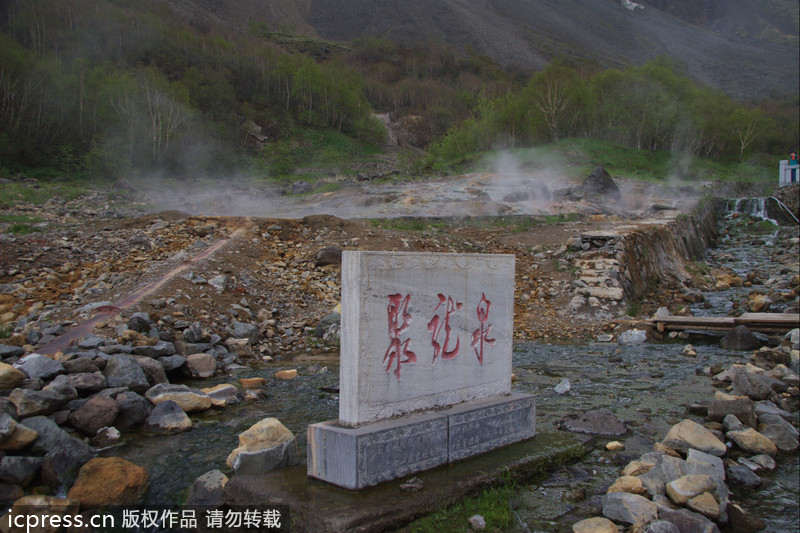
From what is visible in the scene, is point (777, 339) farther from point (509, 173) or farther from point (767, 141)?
point (767, 141)

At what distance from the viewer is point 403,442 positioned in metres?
4.20

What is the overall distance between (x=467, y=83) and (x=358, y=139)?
144 ft

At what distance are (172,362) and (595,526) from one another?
19.8 feet

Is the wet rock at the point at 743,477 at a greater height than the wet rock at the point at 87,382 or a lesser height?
lesser

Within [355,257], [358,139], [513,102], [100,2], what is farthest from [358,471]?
[100,2]

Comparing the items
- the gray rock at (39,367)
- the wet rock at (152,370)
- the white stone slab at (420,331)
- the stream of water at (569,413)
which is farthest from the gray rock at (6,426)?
the white stone slab at (420,331)

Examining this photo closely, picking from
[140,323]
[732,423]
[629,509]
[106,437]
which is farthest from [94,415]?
[732,423]

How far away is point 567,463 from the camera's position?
16.5 ft

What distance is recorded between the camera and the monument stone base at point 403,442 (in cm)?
395

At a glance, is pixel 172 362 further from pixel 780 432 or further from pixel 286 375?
pixel 780 432

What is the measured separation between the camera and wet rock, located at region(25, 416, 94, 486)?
4.48 metres

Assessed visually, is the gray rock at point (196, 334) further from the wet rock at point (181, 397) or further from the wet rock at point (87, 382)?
the wet rock at point (87, 382)

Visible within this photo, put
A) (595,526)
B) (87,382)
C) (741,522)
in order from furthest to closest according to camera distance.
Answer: (87,382), (741,522), (595,526)

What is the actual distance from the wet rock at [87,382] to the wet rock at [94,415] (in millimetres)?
461
